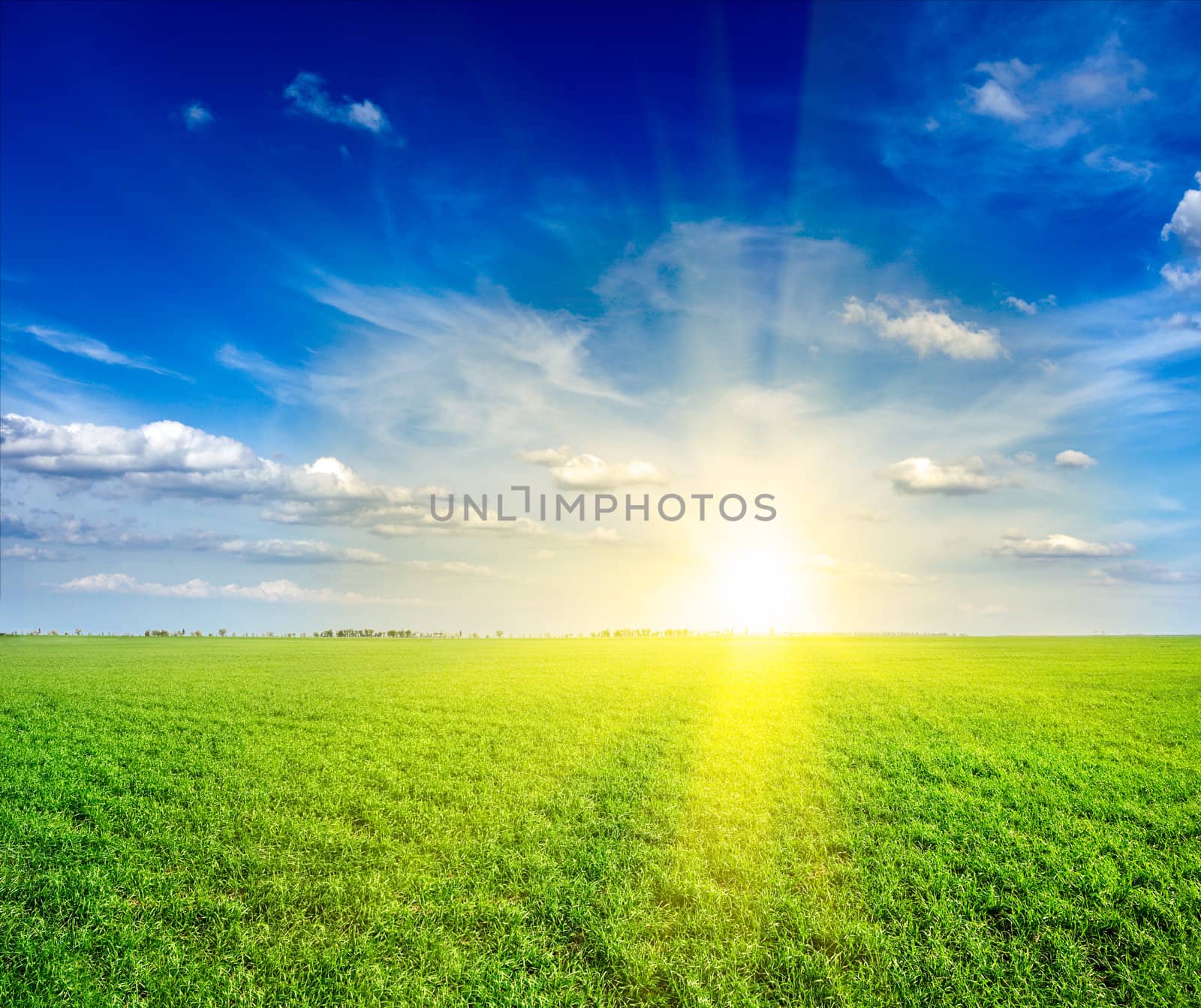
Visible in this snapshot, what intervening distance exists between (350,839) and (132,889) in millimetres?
2517

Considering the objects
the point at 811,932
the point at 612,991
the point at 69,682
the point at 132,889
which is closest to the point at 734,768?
the point at 811,932

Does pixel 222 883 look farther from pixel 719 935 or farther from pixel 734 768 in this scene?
pixel 734 768

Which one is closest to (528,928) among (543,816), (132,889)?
(543,816)

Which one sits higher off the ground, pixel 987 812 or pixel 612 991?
pixel 987 812

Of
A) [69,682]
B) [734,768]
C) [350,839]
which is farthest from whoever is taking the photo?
[69,682]

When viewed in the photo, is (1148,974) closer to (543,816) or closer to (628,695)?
(543,816)

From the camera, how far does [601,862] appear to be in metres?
8.62

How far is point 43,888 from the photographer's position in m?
8.10

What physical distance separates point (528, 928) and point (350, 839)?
342 cm

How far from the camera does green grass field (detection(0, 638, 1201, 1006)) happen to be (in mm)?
6613

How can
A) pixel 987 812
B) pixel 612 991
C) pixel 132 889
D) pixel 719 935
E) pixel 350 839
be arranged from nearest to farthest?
pixel 612 991, pixel 719 935, pixel 132 889, pixel 350 839, pixel 987 812

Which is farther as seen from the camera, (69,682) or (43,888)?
(69,682)

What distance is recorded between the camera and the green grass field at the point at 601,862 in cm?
661

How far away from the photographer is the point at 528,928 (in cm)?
732
